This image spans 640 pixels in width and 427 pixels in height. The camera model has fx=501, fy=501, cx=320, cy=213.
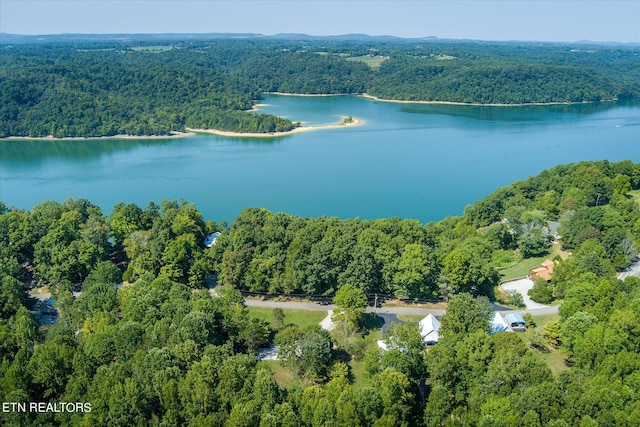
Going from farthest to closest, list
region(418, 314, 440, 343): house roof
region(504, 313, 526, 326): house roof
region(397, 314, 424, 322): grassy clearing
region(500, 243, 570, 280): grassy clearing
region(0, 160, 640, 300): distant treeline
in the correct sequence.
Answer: region(500, 243, 570, 280): grassy clearing < region(0, 160, 640, 300): distant treeline < region(397, 314, 424, 322): grassy clearing < region(504, 313, 526, 326): house roof < region(418, 314, 440, 343): house roof

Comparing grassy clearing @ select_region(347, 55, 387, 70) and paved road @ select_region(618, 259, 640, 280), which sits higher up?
grassy clearing @ select_region(347, 55, 387, 70)

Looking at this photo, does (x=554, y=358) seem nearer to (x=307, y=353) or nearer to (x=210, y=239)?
(x=307, y=353)

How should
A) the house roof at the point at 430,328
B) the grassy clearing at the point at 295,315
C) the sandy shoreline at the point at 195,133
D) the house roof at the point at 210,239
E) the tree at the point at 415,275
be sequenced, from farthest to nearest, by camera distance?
the sandy shoreline at the point at 195,133
the house roof at the point at 210,239
the tree at the point at 415,275
the grassy clearing at the point at 295,315
the house roof at the point at 430,328

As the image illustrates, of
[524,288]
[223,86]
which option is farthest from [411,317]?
[223,86]

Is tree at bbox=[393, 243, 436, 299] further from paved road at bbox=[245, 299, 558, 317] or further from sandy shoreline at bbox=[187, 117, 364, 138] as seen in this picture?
sandy shoreline at bbox=[187, 117, 364, 138]

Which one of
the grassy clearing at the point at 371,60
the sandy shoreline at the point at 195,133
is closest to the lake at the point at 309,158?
the sandy shoreline at the point at 195,133

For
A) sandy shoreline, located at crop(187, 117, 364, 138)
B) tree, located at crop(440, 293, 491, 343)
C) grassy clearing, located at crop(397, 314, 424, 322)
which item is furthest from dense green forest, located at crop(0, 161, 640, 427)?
sandy shoreline, located at crop(187, 117, 364, 138)

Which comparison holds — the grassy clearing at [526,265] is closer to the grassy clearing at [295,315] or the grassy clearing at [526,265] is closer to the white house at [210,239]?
the grassy clearing at [295,315]
